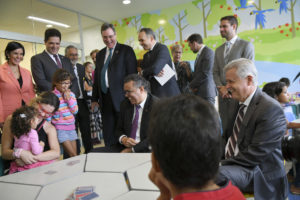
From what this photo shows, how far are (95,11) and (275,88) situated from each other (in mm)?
5024

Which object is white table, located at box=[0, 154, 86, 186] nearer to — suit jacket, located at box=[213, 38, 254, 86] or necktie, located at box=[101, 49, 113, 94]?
necktie, located at box=[101, 49, 113, 94]

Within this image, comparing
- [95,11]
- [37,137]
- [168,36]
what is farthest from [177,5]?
[37,137]

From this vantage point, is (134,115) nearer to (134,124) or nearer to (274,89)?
(134,124)

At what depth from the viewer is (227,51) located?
289cm

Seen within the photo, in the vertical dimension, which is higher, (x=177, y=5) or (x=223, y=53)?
(x=177, y=5)

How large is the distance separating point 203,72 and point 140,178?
2411 mm

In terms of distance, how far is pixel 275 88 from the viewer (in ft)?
9.24

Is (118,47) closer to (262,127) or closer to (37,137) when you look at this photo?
(37,137)

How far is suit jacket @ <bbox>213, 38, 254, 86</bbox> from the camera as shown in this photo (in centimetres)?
271

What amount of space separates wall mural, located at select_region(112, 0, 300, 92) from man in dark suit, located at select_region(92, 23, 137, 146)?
3633 millimetres

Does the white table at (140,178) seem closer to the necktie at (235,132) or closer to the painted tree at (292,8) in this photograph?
the necktie at (235,132)

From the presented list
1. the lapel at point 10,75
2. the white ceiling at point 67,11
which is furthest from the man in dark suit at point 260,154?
the white ceiling at point 67,11

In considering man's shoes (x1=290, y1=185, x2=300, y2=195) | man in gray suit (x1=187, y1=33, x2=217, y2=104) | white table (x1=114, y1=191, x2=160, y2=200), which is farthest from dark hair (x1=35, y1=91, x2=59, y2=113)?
man's shoes (x1=290, y1=185, x2=300, y2=195)

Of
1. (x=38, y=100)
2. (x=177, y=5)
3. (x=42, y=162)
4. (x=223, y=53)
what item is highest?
(x=177, y=5)
